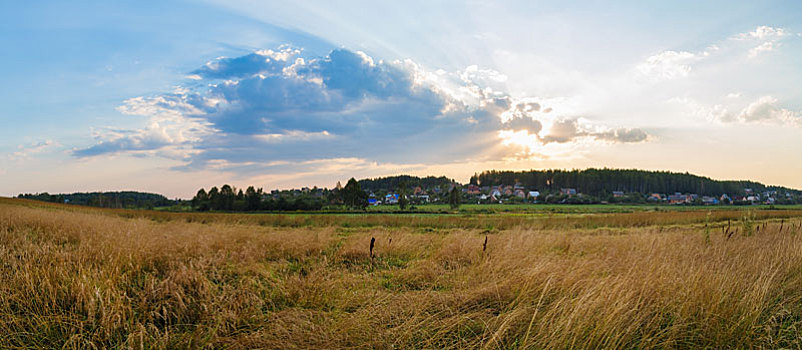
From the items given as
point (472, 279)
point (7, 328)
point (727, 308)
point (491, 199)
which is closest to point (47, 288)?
point (7, 328)

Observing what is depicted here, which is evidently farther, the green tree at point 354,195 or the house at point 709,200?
the house at point 709,200

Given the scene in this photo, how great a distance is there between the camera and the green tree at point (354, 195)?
62.8m

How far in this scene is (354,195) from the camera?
62.9 meters

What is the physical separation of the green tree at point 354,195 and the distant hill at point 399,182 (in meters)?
39.9

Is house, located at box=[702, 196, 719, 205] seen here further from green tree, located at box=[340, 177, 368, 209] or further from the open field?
the open field

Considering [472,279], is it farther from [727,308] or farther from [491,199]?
[491,199]

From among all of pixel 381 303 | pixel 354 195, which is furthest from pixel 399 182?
pixel 381 303

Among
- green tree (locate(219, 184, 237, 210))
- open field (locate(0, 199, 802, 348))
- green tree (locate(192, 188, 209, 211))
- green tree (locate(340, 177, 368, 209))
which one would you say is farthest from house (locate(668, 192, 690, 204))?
open field (locate(0, 199, 802, 348))

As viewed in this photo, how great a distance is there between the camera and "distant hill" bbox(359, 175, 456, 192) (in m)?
109

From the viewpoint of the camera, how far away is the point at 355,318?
3.37 meters

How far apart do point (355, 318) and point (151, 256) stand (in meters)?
3.92

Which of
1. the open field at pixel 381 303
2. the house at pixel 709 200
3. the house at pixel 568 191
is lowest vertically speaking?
the house at pixel 709 200

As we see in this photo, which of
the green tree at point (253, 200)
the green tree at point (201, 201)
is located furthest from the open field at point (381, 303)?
the green tree at point (201, 201)

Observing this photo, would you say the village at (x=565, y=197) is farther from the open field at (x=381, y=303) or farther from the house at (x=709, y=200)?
the open field at (x=381, y=303)
